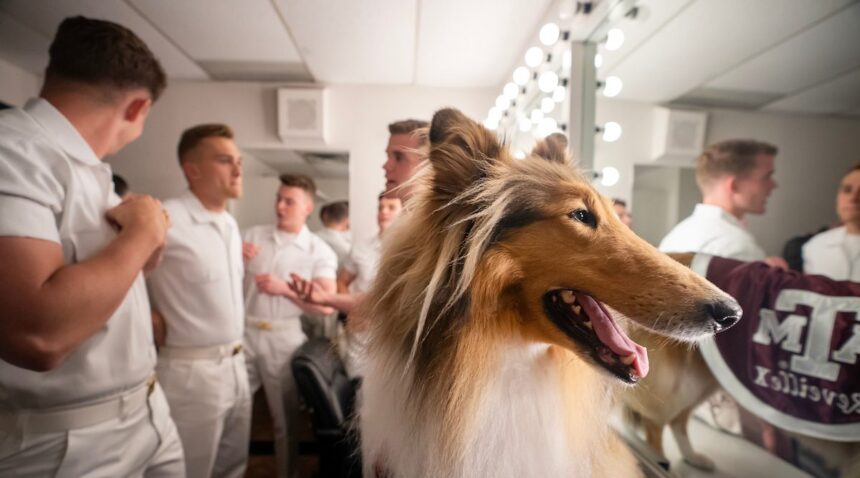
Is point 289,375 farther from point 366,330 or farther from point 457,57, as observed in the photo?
point 457,57

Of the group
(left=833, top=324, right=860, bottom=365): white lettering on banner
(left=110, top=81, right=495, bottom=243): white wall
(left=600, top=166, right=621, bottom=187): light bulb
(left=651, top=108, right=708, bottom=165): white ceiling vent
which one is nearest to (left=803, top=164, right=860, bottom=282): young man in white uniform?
(left=833, top=324, right=860, bottom=365): white lettering on banner

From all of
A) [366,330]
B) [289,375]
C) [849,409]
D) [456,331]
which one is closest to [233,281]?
[289,375]

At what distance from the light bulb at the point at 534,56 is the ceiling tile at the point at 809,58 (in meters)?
0.99

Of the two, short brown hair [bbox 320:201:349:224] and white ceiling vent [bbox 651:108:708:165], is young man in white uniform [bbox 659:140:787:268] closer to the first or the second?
white ceiling vent [bbox 651:108:708:165]

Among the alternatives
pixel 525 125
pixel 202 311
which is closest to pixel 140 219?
pixel 202 311

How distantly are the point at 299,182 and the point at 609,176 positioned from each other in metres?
1.97

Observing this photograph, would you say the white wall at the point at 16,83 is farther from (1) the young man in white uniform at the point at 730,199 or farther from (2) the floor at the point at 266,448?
(1) the young man in white uniform at the point at 730,199

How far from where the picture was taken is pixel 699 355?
902 mm

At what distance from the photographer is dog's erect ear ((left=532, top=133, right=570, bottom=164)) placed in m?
0.78

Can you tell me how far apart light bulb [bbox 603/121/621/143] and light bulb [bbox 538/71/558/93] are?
390 mm

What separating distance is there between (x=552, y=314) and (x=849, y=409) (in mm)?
650

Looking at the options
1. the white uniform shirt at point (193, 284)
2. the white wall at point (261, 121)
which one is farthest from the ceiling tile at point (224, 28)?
the white uniform shirt at point (193, 284)

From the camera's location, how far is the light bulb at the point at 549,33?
1574 mm

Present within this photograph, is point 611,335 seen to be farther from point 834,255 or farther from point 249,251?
point 249,251
